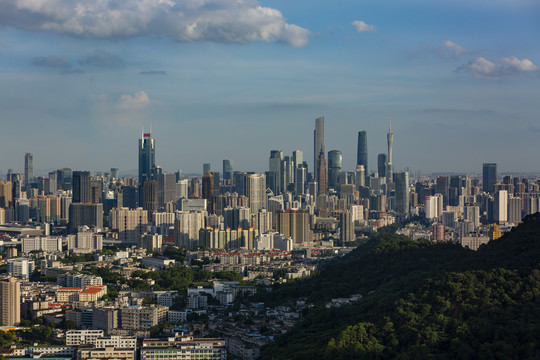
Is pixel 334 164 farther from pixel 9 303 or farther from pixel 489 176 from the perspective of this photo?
pixel 9 303

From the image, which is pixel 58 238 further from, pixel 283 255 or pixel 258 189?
pixel 258 189

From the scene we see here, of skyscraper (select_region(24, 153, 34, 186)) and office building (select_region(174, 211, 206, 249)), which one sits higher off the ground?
skyscraper (select_region(24, 153, 34, 186))

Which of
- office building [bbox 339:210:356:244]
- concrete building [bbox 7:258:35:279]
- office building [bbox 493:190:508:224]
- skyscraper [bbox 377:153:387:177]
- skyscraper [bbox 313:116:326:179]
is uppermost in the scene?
skyscraper [bbox 313:116:326:179]

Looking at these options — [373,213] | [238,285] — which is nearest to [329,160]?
[373,213]

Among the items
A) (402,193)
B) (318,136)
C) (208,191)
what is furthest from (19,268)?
(318,136)

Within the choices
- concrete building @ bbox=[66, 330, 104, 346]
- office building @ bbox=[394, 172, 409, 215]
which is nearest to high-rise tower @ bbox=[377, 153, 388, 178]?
office building @ bbox=[394, 172, 409, 215]

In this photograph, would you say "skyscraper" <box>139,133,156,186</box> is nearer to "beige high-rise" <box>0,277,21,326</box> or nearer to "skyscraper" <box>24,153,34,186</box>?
"skyscraper" <box>24,153,34,186</box>
